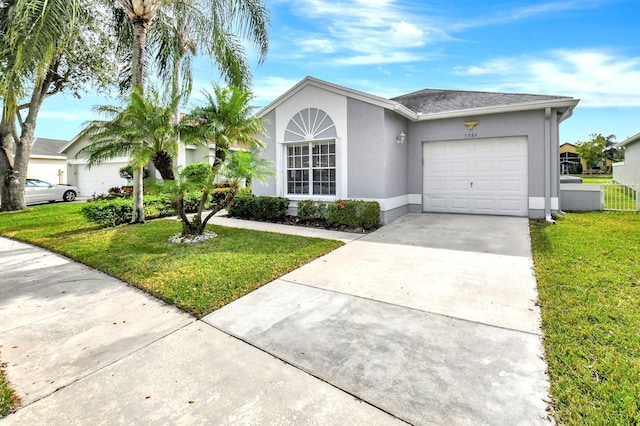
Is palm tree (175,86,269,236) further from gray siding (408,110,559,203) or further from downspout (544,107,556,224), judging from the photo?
downspout (544,107,556,224)

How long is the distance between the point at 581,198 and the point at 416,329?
37.1 ft

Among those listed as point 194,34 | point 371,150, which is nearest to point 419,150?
point 371,150

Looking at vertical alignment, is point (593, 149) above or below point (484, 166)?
above

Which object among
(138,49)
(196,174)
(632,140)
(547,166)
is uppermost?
(138,49)

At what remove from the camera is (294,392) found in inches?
98.4

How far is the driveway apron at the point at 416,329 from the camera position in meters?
2.42

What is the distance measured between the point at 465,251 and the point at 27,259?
Result: 8893mm

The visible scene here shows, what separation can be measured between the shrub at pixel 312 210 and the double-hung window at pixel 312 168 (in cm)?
81

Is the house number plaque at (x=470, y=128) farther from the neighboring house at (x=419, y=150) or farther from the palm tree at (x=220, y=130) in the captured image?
the palm tree at (x=220, y=130)

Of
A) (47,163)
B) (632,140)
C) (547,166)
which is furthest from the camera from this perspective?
(47,163)

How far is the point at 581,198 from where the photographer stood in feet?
37.0

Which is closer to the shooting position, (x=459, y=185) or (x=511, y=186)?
(x=511, y=186)

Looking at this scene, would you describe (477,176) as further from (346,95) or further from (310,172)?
(310,172)

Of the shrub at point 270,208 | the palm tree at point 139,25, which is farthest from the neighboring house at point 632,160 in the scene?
the palm tree at point 139,25
